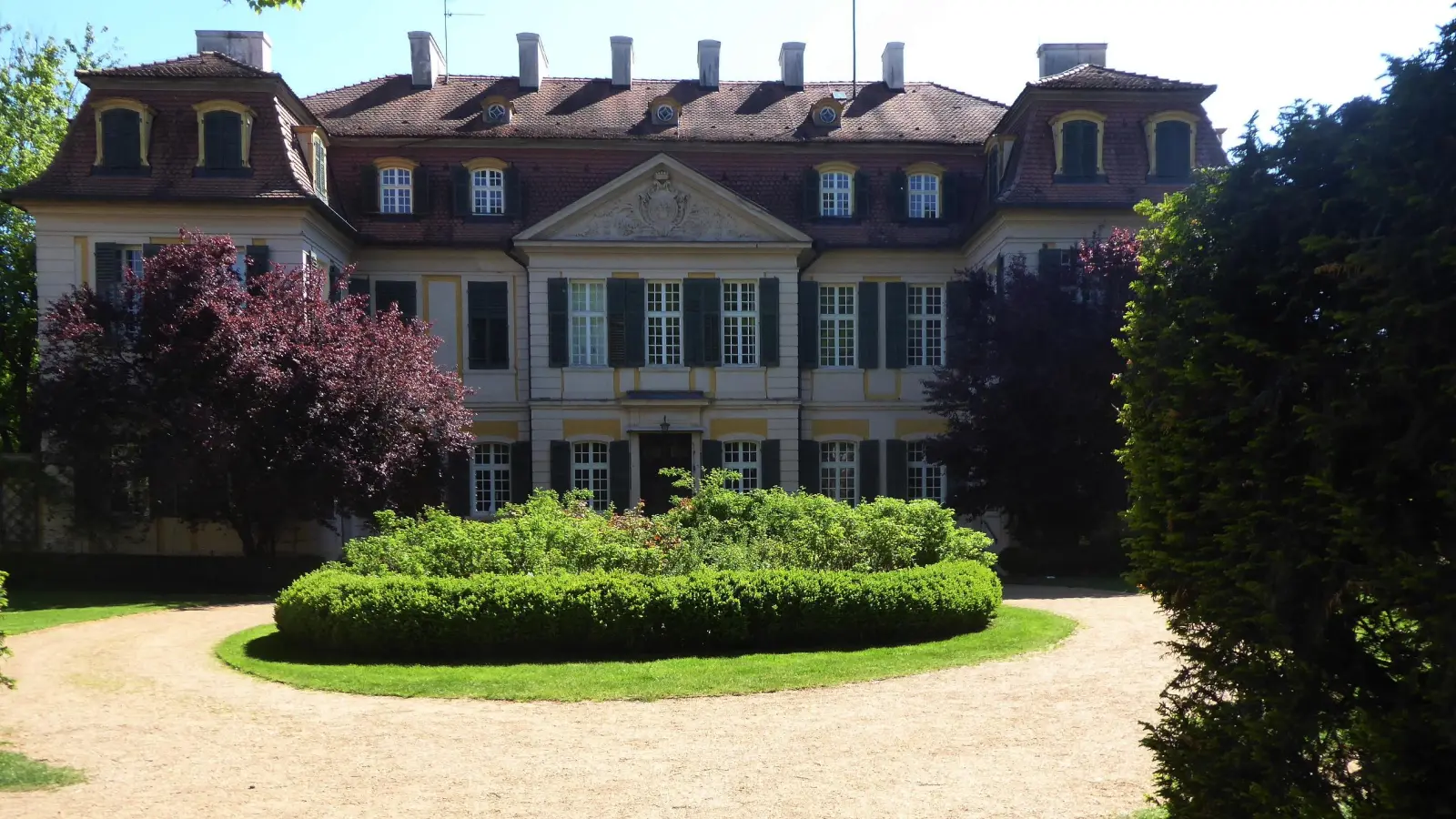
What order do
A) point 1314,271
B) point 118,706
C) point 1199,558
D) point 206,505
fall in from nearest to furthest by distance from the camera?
point 1314,271 → point 1199,558 → point 118,706 → point 206,505

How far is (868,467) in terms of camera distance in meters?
25.8

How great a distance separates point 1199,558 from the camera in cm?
460

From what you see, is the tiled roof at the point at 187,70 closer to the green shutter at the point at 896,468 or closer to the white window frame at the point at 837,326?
the white window frame at the point at 837,326

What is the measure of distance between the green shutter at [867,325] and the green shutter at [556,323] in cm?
685

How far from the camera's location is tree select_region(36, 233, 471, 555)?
1844 centimetres

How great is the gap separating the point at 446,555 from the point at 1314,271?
10.5 metres

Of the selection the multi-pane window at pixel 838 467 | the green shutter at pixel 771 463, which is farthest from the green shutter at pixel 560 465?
the multi-pane window at pixel 838 467

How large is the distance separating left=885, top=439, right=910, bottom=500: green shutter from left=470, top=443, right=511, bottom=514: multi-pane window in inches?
346

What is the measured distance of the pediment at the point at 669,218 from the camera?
961 inches

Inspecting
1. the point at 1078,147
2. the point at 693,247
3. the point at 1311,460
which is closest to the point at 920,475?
the point at 693,247

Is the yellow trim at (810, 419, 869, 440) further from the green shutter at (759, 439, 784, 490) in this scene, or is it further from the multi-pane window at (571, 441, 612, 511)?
the multi-pane window at (571, 441, 612, 511)

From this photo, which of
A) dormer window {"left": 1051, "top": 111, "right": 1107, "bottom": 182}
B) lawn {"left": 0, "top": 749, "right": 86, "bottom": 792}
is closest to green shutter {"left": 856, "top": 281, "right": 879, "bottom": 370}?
dormer window {"left": 1051, "top": 111, "right": 1107, "bottom": 182}

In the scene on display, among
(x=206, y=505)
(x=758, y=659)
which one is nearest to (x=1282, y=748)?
(x=758, y=659)

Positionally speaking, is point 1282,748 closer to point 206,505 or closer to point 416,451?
point 416,451
